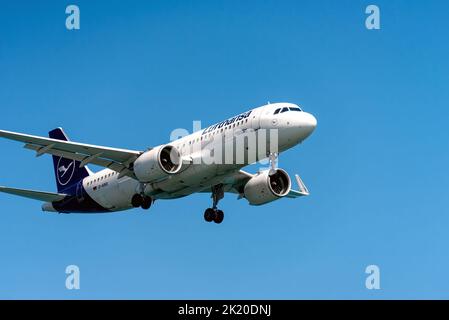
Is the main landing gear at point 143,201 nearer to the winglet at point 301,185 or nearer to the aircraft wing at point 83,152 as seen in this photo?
the aircraft wing at point 83,152

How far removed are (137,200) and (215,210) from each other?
240 inches

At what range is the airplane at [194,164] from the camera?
51.7 m

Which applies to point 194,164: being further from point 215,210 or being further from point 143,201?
point 215,210

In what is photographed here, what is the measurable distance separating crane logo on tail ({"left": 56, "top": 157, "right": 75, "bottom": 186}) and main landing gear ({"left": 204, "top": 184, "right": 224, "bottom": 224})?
11.5 metres

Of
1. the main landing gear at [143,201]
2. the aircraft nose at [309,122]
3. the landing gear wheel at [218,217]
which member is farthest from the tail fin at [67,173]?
the aircraft nose at [309,122]

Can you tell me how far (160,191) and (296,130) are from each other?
9.94 metres

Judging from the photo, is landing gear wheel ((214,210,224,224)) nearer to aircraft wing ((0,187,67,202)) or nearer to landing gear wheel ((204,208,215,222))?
landing gear wheel ((204,208,215,222))

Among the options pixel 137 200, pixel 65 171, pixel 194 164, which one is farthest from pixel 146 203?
pixel 65 171

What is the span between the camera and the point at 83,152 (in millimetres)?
55062

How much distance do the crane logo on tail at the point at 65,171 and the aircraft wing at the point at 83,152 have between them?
8255mm

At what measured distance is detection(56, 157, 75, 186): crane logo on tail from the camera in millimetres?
64750

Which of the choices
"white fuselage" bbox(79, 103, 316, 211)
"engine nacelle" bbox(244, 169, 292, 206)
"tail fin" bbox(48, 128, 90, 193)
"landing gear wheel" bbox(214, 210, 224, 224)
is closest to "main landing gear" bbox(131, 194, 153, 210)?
"white fuselage" bbox(79, 103, 316, 211)
